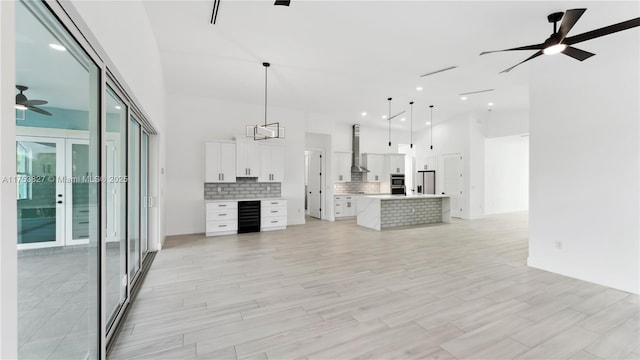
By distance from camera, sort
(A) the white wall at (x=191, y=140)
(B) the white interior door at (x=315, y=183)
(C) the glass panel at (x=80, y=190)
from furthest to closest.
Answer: (B) the white interior door at (x=315, y=183)
(A) the white wall at (x=191, y=140)
(C) the glass panel at (x=80, y=190)

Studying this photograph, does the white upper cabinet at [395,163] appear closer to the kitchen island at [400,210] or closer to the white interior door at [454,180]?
the white interior door at [454,180]

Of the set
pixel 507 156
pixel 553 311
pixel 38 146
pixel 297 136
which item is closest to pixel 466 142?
pixel 507 156

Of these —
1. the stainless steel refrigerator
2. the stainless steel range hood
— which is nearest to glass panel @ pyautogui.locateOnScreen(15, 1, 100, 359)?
the stainless steel range hood

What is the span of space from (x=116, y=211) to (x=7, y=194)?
7.15ft

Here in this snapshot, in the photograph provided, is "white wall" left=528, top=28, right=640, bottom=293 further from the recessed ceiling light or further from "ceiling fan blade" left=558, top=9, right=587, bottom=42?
the recessed ceiling light

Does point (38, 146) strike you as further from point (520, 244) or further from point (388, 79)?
point (520, 244)

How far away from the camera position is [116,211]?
2.78 m

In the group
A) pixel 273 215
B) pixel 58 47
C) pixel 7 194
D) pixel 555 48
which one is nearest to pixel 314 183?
pixel 273 215

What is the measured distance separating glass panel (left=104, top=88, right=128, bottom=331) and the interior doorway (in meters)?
6.82

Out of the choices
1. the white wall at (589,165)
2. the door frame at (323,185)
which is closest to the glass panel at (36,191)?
the white wall at (589,165)

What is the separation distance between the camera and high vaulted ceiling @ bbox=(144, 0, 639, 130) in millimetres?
3283

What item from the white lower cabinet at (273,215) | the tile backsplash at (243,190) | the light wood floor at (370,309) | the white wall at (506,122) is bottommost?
the light wood floor at (370,309)

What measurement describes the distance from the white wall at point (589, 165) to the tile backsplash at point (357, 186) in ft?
19.7

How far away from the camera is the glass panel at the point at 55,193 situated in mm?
1285
